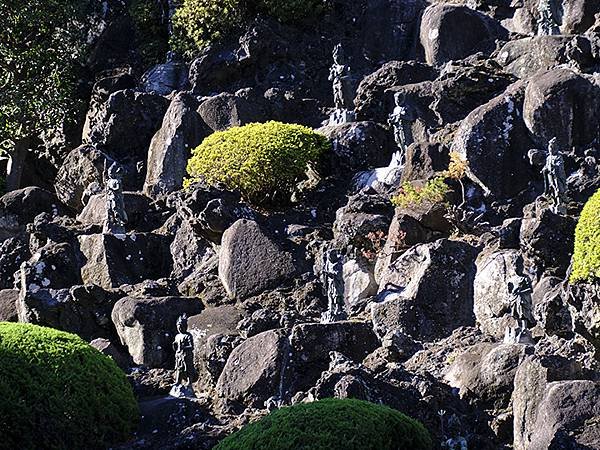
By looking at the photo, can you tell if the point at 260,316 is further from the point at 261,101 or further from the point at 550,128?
the point at 261,101

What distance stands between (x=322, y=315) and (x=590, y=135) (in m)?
5.07

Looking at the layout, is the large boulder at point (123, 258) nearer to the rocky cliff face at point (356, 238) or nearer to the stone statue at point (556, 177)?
the rocky cliff face at point (356, 238)

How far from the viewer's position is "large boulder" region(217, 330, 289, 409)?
43.9 ft

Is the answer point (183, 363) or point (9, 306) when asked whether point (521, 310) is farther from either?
point (9, 306)

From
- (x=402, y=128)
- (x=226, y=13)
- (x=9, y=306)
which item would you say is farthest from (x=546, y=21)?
(x=9, y=306)

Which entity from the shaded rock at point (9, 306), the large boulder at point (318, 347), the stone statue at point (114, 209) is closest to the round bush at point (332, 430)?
the large boulder at point (318, 347)

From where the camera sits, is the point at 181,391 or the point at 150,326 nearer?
the point at 181,391

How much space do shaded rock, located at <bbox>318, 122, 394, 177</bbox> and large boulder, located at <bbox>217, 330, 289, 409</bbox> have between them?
5655mm

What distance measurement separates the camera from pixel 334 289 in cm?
1520

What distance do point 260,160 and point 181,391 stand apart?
17.7 ft

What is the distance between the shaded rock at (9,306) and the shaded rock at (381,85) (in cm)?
686

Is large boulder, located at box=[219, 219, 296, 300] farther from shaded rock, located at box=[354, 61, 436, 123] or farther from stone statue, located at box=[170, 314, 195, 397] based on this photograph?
shaded rock, located at box=[354, 61, 436, 123]

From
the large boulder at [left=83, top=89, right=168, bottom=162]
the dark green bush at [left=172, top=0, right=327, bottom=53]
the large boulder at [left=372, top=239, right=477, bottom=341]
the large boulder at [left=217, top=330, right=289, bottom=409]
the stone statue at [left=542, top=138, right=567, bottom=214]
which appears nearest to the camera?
the large boulder at [left=217, top=330, right=289, bottom=409]

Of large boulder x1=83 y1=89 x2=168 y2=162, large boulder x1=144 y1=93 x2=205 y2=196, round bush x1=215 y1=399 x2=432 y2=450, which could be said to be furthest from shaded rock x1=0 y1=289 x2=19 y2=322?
round bush x1=215 y1=399 x2=432 y2=450
